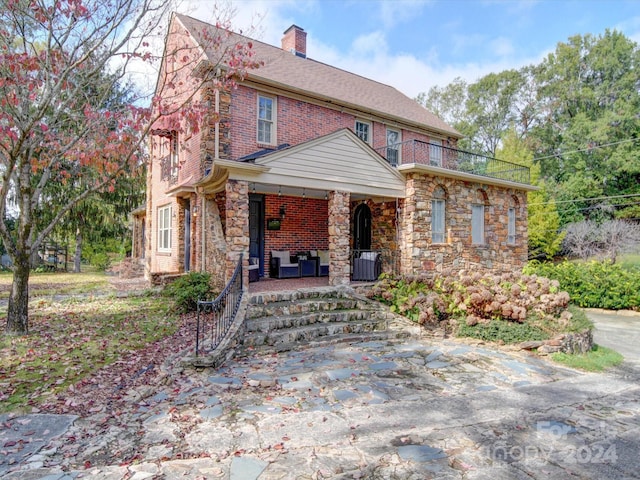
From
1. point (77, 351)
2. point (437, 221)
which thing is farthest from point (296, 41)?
point (77, 351)

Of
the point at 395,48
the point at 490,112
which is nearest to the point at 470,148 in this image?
the point at 490,112

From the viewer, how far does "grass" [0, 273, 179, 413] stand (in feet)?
15.9

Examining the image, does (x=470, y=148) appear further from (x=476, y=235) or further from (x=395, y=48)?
(x=476, y=235)

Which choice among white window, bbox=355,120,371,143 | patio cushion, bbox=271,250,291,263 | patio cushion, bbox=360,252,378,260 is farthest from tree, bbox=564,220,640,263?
patio cushion, bbox=271,250,291,263

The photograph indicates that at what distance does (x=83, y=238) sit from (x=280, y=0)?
60.5ft

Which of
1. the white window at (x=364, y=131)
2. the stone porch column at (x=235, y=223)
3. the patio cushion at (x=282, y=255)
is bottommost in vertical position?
the patio cushion at (x=282, y=255)

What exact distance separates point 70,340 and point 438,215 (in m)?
10.3

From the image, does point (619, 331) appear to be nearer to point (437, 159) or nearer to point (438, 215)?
point (438, 215)

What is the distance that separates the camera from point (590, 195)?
28.1m

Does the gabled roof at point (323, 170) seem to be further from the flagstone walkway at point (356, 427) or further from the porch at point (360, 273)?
the flagstone walkway at point (356, 427)

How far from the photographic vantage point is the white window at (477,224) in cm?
1348

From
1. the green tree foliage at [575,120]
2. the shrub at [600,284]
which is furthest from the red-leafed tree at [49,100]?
the green tree foliage at [575,120]

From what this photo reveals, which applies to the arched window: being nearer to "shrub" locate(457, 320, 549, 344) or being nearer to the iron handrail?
"shrub" locate(457, 320, 549, 344)

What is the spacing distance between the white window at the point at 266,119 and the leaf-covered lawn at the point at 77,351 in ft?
18.4
